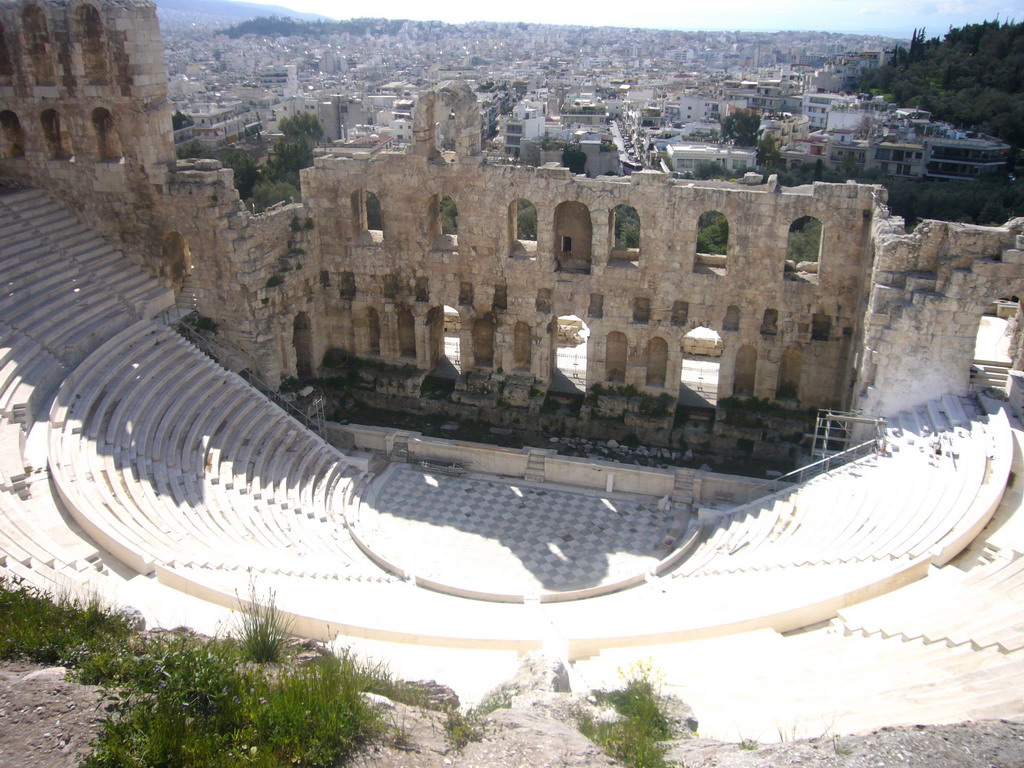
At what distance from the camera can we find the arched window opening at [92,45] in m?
23.0

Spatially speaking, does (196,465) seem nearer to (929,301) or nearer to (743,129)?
(929,301)

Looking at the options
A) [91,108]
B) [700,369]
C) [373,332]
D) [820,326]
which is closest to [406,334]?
[373,332]

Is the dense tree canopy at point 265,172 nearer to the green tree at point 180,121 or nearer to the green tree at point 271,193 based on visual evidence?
the green tree at point 271,193

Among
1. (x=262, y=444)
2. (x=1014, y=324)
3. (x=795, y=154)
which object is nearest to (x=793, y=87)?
(x=795, y=154)

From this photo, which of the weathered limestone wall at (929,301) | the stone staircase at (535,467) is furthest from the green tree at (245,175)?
the weathered limestone wall at (929,301)

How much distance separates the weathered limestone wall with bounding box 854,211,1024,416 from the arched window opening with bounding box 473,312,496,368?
35.3 ft

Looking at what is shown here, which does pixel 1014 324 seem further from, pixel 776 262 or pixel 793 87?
pixel 793 87

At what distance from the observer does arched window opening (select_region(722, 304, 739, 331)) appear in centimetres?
2398

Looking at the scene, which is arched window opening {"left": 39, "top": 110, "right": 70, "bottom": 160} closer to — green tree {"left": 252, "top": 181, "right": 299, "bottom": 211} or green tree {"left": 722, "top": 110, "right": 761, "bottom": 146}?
green tree {"left": 252, "top": 181, "right": 299, "bottom": 211}

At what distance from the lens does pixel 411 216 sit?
25500 millimetres

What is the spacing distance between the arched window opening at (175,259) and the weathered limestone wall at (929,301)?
709 inches

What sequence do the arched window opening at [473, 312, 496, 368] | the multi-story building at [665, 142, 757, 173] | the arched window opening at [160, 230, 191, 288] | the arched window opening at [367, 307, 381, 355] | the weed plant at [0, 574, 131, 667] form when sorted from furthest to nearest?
the multi-story building at [665, 142, 757, 173] → the arched window opening at [367, 307, 381, 355] → the arched window opening at [473, 312, 496, 368] → the arched window opening at [160, 230, 191, 288] → the weed plant at [0, 574, 131, 667]

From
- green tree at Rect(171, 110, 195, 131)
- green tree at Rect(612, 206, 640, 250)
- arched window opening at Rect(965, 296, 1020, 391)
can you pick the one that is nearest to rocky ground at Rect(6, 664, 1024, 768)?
arched window opening at Rect(965, 296, 1020, 391)

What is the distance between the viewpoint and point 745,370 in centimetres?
2523
